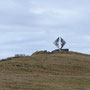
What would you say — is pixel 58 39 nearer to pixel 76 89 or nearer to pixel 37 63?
pixel 37 63

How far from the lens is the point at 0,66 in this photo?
115 ft

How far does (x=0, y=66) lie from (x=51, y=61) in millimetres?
7127

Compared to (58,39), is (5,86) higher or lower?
lower

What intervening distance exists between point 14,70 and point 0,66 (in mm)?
2396

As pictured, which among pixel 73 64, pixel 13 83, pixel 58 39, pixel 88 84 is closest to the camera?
pixel 13 83

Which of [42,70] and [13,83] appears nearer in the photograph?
[13,83]

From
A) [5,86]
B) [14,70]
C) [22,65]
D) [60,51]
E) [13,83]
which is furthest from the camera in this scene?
[60,51]

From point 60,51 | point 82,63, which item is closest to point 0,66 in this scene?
point 82,63

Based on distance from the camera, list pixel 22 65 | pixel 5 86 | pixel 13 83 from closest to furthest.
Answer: pixel 5 86 < pixel 13 83 < pixel 22 65

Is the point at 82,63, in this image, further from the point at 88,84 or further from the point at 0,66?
the point at 88,84

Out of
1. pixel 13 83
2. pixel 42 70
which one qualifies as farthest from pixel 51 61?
pixel 13 83

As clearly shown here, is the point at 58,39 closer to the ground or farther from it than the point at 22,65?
farther from it

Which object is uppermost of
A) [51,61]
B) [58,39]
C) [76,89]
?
[58,39]

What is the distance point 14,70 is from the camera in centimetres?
3328
